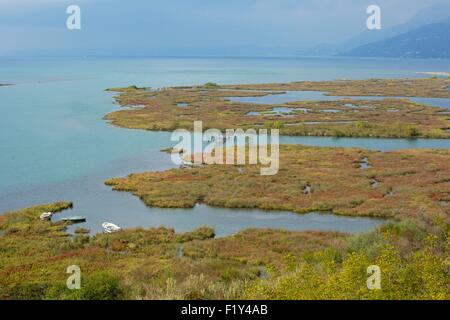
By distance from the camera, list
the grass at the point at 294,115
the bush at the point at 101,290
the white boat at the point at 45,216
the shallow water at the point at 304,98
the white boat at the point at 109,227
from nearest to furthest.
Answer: the bush at the point at 101,290 → the white boat at the point at 109,227 → the white boat at the point at 45,216 → the grass at the point at 294,115 → the shallow water at the point at 304,98

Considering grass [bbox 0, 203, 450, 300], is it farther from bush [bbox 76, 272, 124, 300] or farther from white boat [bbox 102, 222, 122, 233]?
white boat [bbox 102, 222, 122, 233]

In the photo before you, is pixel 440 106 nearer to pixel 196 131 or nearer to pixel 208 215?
pixel 196 131

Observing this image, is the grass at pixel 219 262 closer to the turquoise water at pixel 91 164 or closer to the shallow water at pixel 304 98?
the turquoise water at pixel 91 164

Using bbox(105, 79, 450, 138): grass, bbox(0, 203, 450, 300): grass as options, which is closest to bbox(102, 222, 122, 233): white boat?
bbox(0, 203, 450, 300): grass

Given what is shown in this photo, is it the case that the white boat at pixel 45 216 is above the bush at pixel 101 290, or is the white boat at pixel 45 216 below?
below

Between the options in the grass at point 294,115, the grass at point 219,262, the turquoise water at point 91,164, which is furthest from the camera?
the grass at point 294,115

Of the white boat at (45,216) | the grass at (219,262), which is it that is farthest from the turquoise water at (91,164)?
the grass at (219,262)

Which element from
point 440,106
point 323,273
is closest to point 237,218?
point 323,273
